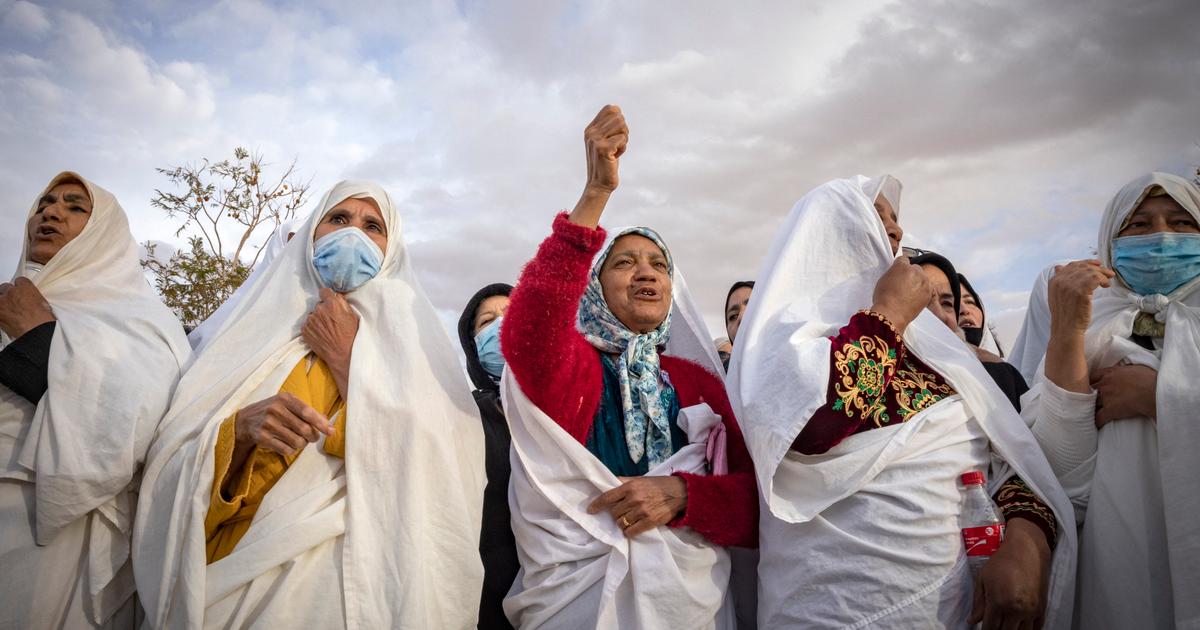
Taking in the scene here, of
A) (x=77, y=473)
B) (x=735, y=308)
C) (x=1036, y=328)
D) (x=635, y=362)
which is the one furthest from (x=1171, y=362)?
(x=77, y=473)

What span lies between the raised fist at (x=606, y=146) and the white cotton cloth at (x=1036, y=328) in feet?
9.69

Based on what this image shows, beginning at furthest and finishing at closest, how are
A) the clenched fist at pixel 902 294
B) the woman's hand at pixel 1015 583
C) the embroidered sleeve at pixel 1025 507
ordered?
the clenched fist at pixel 902 294, the embroidered sleeve at pixel 1025 507, the woman's hand at pixel 1015 583

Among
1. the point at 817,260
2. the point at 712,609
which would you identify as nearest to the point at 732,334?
the point at 817,260

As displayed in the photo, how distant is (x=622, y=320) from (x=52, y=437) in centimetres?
223

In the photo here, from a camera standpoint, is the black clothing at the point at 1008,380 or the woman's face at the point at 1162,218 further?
the black clothing at the point at 1008,380

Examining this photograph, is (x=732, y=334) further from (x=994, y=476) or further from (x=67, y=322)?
(x=67, y=322)

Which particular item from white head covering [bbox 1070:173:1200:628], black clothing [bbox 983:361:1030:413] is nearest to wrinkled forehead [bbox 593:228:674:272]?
black clothing [bbox 983:361:1030:413]

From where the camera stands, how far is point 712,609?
2.45 meters

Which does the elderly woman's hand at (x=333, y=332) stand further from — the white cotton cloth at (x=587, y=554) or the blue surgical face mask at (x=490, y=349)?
the blue surgical face mask at (x=490, y=349)

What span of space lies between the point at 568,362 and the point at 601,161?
776 millimetres

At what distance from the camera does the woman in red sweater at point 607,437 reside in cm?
242

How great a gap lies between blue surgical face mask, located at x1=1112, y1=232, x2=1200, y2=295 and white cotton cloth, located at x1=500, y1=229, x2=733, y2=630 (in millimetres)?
1931

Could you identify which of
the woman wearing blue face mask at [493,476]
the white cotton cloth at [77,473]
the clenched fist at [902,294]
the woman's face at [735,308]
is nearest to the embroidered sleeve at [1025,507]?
the clenched fist at [902,294]

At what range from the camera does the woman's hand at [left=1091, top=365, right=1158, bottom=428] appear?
2418mm
